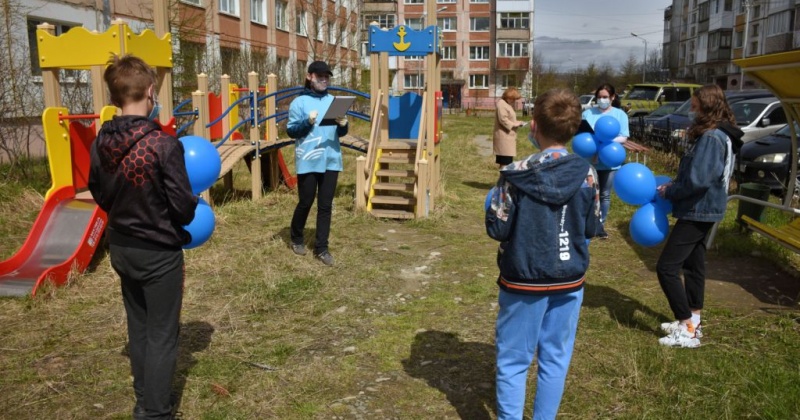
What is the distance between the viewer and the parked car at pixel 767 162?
9.44 meters

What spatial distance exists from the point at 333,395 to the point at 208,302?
1900 mm

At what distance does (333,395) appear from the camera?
11.5 feet

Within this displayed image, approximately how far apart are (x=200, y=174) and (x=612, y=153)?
4230 millimetres

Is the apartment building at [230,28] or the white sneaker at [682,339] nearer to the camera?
the white sneaker at [682,339]

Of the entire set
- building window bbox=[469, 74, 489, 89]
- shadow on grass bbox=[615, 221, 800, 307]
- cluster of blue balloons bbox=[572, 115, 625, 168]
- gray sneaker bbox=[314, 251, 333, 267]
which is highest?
building window bbox=[469, 74, 489, 89]

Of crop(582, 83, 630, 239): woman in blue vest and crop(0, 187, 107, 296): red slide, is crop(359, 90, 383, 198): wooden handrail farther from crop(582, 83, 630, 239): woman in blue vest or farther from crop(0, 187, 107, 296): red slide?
crop(0, 187, 107, 296): red slide

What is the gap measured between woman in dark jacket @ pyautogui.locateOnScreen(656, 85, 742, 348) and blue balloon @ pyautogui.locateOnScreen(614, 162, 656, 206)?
10cm

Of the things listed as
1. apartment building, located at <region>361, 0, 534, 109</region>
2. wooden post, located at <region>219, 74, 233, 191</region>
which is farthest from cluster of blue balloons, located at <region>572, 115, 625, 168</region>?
apartment building, located at <region>361, 0, 534, 109</region>

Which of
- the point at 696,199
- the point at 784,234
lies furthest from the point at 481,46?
the point at 696,199

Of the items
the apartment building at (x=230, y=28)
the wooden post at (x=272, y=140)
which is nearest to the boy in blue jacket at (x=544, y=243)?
the wooden post at (x=272, y=140)

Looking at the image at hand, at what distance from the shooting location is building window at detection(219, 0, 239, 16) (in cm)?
2580

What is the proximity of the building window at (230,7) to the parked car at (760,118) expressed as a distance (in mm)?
20209

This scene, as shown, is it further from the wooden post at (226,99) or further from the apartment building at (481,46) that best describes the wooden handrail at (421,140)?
the apartment building at (481,46)

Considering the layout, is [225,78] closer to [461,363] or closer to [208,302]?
[208,302]
